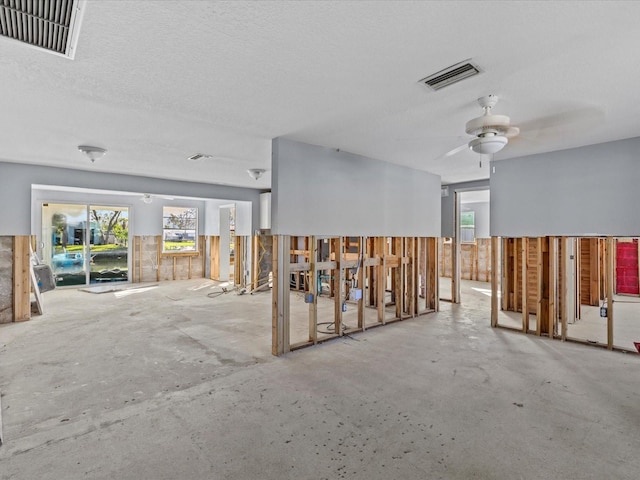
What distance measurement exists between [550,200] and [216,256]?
29.6ft

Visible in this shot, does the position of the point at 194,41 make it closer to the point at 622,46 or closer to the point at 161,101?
the point at 161,101

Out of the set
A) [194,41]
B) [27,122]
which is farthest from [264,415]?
[27,122]

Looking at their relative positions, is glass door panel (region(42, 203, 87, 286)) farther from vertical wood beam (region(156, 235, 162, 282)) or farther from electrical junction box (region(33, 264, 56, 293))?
electrical junction box (region(33, 264, 56, 293))

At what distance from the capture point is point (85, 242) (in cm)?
921

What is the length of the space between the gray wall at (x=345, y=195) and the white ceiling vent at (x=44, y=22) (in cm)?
238

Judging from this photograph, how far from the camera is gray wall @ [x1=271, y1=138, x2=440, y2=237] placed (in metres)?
4.16

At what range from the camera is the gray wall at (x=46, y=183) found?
5484 mm

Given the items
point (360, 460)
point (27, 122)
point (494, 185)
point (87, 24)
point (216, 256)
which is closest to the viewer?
point (87, 24)

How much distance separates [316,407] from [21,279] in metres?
5.78

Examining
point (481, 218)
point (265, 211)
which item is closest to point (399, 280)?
point (265, 211)

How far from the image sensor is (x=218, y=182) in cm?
783

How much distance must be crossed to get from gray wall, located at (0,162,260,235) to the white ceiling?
1.34m

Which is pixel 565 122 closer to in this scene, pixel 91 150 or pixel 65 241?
pixel 91 150

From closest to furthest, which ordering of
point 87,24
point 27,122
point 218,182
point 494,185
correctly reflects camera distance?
1. point 87,24
2. point 27,122
3. point 494,185
4. point 218,182
